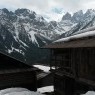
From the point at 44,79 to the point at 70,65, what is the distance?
26906 millimetres

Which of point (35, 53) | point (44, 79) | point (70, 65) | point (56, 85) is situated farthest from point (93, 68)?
point (35, 53)

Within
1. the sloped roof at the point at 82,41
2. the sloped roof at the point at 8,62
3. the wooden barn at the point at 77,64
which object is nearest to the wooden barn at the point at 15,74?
the sloped roof at the point at 8,62

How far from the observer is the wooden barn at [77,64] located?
1973 centimetres

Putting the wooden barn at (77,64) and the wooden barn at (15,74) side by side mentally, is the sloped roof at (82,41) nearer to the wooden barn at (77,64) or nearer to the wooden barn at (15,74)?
the wooden barn at (77,64)

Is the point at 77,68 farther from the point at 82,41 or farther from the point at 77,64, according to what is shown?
the point at 82,41

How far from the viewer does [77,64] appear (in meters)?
22.1

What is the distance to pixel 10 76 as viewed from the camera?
Answer: 979 inches

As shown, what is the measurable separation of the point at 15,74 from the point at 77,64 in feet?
20.8

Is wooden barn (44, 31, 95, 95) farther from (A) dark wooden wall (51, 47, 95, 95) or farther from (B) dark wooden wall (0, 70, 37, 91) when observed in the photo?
(B) dark wooden wall (0, 70, 37, 91)

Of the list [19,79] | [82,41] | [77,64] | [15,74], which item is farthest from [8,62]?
[82,41]

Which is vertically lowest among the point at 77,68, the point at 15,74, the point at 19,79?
the point at 19,79

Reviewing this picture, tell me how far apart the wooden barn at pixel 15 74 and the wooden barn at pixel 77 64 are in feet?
9.99

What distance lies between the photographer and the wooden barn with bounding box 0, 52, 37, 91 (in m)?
24.5

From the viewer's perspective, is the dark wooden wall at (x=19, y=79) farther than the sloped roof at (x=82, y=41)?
Yes
